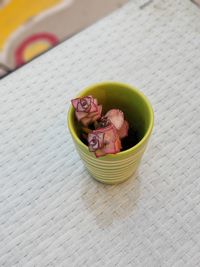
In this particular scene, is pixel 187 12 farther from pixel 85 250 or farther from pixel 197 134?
pixel 85 250

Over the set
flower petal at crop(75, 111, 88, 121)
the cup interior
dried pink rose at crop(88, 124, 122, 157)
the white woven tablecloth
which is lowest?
the white woven tablecloth

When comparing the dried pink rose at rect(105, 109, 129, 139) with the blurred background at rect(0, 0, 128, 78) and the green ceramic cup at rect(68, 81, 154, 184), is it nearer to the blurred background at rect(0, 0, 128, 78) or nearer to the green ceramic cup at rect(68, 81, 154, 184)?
the green ceramic cup at rect(68, 81, 154, 184)

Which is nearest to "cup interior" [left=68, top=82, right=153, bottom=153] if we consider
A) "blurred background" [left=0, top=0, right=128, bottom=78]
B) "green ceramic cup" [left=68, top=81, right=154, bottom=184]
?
"green ceramic cup" [left=68, top=81, right=154, bottom=184]

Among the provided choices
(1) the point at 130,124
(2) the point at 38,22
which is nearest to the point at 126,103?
(1) the point at 130,124


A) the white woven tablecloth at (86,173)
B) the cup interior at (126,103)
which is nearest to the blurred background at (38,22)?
the white woven tablecloth at (86,173)

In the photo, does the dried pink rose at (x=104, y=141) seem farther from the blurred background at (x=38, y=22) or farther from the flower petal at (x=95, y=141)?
the blurred background at (x=38, y=22)

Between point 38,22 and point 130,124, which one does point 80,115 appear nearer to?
point 130,124
